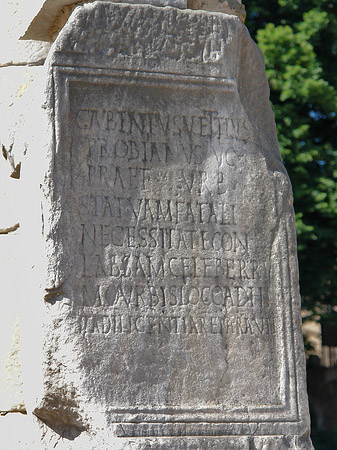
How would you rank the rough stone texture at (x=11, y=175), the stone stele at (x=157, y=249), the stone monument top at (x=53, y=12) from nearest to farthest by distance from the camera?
the stone stele at (x=157, y=249), the rough stone texture at (x=11, y=175), the stone monument top at (x=53, y=12)

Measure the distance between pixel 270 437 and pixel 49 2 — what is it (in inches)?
88.4

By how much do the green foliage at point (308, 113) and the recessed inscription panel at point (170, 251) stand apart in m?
4.59

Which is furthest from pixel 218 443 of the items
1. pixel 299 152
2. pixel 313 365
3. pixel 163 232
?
pixel 313 365

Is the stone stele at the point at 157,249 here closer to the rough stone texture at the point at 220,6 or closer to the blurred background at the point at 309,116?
the rough stone texture at the point at 220,6

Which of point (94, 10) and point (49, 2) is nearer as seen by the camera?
point (94, 10)

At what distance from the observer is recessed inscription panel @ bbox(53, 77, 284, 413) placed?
12.0 feet

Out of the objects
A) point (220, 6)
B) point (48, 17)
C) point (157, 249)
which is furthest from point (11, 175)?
point (220, 6)

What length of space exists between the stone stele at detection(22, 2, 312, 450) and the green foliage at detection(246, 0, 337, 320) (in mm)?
4563

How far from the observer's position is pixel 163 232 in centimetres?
380

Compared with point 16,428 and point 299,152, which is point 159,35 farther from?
point 299,152

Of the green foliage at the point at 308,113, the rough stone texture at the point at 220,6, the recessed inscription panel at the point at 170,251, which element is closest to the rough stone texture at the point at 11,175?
the recessed inscription panel at the point at 170,251

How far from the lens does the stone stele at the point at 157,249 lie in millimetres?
3615

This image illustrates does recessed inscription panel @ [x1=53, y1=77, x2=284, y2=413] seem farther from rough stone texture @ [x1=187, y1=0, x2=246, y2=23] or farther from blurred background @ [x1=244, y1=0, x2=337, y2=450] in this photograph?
blurred background @ [x1=244, y1=0, x2=337, y2=450]

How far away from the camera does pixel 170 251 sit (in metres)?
3.79
